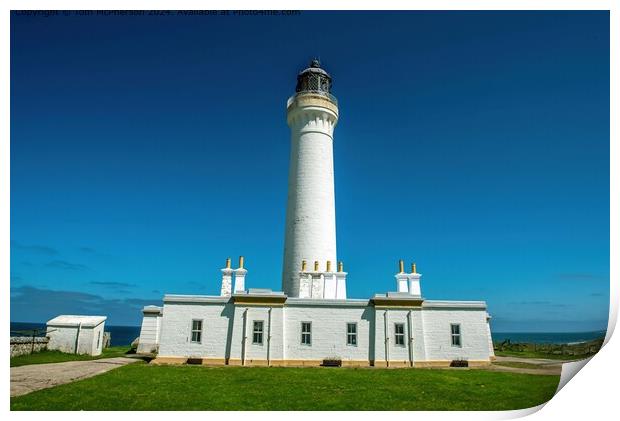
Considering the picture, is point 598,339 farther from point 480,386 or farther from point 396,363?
point 396,363

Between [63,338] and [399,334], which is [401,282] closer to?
[399,334]

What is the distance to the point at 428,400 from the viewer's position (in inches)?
418

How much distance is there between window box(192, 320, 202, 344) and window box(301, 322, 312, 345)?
154 inches

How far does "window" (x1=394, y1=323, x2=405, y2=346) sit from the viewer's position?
16445mm

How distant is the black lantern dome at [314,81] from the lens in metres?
24.3

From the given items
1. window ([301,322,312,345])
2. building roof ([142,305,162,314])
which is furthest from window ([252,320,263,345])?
building roof ([142,305,162,314])

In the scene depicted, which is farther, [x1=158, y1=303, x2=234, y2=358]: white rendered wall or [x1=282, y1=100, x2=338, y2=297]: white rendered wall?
[x1=282, y1=100, x2=338, y2=297]: white rendered wall

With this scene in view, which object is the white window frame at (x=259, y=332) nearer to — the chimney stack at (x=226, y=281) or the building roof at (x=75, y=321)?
the chimney stack at (x=226, y=281)

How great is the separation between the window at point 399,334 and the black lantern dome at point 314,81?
13.4m

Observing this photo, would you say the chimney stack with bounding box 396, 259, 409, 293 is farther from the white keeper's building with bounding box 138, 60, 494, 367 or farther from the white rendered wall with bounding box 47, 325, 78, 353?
the white rendered wall with bounding box 47, 325, 78, 353

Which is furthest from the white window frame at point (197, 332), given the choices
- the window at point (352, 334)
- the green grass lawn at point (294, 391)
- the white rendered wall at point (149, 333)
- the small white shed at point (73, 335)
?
the small white shed at point (73, 335)

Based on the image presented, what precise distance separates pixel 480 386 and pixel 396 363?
4.33m

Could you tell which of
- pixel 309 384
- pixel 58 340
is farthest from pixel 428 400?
pixel 58 340

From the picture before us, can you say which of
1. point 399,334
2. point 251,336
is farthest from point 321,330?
point 399,334
